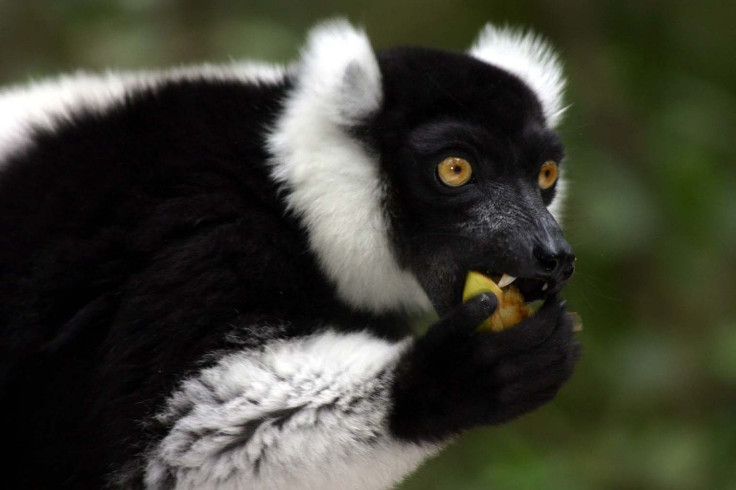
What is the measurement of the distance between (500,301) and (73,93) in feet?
5.47

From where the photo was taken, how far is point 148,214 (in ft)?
9.91

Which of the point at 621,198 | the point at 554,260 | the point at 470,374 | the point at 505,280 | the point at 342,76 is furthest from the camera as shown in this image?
the point at 621,198

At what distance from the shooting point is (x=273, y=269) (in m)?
3.02

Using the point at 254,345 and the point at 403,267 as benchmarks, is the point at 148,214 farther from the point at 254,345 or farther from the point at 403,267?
the point at 403,267

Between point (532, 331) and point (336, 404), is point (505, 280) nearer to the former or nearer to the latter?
point (532, 331)

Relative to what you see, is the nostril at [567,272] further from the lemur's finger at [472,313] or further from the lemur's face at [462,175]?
the lemur's finger at [472,313]

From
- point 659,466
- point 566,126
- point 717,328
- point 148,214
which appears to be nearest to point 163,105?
point 148,214

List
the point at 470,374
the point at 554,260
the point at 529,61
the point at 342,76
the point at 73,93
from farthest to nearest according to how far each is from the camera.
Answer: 1. the point at 529,61
2. the point at 73,93
3. the point at 342,76
4. the point at 554,260
5. the point at 470,374

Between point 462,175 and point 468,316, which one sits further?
point 462,175

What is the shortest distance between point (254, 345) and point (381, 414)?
0.41m

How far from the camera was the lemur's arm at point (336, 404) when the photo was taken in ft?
9.18

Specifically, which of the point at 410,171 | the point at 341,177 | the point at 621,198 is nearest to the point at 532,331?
the point at 410,171

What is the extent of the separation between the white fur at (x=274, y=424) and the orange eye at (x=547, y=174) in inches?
37.5

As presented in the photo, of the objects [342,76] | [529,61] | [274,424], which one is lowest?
[274,424]
